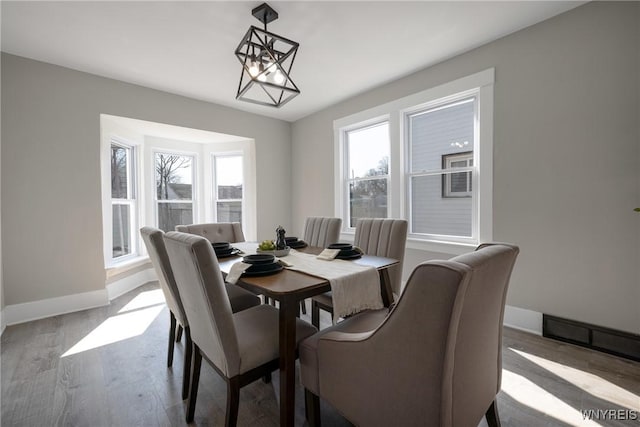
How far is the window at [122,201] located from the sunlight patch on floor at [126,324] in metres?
0.88

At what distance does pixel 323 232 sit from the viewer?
2.69 m

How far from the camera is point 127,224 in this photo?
13.0 feet

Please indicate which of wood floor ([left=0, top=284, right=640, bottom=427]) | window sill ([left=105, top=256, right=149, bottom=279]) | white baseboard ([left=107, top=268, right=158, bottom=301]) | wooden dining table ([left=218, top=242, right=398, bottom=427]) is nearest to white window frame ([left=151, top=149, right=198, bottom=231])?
window sill ([left=105, top=256, right=149, bottom=279])

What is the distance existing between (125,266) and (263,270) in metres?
3.01

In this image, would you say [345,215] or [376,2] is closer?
[376,2]

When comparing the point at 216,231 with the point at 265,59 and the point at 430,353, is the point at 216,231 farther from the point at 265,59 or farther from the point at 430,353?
the point at 430,353

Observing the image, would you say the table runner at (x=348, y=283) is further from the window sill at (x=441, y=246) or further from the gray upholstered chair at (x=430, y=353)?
the window sill at (x=441, y=246)

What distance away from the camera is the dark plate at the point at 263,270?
58.4 inches

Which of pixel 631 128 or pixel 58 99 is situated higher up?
pixel 58 99

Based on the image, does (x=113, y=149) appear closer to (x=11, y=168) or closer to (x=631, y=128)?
(x=11, y=168)

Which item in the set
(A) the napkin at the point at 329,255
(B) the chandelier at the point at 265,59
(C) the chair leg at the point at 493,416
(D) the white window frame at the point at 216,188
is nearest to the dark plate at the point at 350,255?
(A) the napkin at the point at 329,255

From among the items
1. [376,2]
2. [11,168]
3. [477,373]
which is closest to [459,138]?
[376,2]

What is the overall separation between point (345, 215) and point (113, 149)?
10.7ft

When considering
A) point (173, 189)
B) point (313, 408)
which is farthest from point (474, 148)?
point (173, 189)
